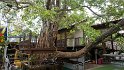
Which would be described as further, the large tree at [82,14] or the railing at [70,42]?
the railing at [70,42]

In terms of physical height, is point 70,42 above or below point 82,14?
below

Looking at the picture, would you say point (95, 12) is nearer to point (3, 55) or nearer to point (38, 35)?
point (38, 35)

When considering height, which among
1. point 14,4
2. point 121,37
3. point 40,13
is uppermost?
point 14,4

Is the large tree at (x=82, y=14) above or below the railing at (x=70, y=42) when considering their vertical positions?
above

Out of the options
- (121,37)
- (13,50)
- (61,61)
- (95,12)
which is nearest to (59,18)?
(95,12)

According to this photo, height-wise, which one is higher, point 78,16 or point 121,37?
point 78,16

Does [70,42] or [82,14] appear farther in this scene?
[70,42]

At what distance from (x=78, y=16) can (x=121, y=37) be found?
2390 mm

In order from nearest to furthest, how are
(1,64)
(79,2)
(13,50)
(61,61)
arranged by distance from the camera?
(1,64), (79,2), (61,61), (13,50)

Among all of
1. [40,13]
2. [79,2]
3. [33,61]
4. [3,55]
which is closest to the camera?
[3,55]

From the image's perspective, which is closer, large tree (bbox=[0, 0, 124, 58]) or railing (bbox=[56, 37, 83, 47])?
large tree (bbox=[0, 0, 124, 58])

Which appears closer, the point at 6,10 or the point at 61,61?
the point at 6,10

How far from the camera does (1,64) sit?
20.8 ft

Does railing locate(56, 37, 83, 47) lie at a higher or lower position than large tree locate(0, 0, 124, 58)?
lower
